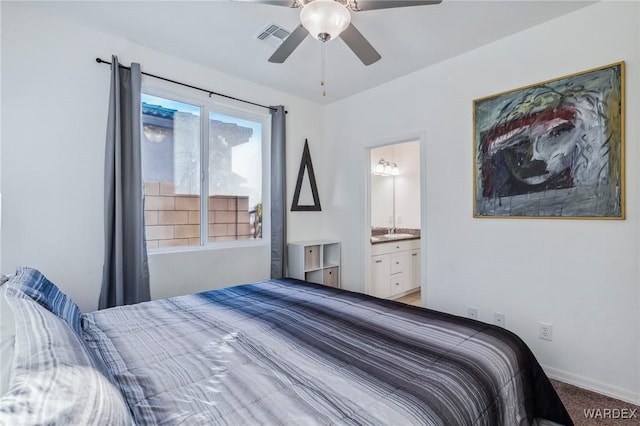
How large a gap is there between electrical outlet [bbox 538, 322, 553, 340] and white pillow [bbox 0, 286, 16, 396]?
2.92 m

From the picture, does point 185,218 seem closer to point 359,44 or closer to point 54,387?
point 359,44

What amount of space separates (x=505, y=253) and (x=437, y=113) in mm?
1411

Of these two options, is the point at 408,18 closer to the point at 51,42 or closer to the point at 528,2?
the point at 528,2

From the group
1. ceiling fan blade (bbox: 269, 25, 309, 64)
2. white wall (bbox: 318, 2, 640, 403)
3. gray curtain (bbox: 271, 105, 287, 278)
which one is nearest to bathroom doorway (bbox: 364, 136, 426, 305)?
white wall (bbox: 318, 2, 640, 403)

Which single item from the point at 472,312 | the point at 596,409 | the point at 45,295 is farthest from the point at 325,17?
the point at 596,409

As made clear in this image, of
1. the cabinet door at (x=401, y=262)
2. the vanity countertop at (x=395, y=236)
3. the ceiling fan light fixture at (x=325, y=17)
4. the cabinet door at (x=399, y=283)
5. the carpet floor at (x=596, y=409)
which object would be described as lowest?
the carpet floor at (x=596, y=409)

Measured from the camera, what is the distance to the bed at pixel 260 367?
736 millimetres

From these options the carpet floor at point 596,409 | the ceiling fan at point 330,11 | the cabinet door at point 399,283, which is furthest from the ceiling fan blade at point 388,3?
the cabinet door at point 399,283

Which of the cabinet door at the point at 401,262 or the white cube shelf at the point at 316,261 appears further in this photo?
the cabinet door at the point at 401,262

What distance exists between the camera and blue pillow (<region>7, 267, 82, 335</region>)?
4.30ft

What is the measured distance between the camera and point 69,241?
2.30 meters

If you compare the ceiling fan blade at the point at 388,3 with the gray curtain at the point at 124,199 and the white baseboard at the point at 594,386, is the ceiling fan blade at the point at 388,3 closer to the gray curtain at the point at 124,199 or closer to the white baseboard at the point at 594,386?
the gray curtain at the point at 124,199

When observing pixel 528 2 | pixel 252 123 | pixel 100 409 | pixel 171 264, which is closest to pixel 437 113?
pixel 528 2

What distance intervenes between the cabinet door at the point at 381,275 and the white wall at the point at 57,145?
2.34 meters
